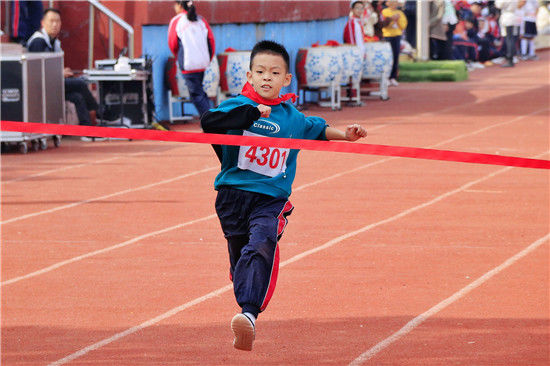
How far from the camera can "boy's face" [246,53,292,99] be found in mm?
5281

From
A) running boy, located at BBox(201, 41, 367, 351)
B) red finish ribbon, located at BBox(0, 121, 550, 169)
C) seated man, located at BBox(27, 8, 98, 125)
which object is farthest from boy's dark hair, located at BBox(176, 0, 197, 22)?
red finish ribbon, located at BBox(0, 121, 550, 169)

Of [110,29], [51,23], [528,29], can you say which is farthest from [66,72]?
[528,29]

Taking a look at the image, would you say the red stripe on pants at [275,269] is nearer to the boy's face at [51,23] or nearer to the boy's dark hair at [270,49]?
the boy's dark hair at [270,49]

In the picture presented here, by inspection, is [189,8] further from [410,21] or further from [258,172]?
[410,21]

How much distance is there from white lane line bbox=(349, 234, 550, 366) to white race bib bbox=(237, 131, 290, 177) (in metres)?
1.01

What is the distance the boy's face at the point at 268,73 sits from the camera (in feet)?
17.3

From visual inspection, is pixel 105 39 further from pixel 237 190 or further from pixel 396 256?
pixel 237 190

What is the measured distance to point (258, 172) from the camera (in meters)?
5.39

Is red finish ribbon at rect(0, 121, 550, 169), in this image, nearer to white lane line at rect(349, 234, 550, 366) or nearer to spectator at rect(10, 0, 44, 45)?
white lane line at rect(349, 234, 550, 366)

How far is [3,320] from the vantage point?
6562mm

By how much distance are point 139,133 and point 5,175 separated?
8.03 meters

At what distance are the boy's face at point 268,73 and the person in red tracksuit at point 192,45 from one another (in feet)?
37.5

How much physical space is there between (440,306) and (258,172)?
6.31ft

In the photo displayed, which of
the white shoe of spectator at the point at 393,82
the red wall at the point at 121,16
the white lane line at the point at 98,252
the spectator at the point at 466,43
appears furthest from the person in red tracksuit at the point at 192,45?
the spectator at the point at 466,43
